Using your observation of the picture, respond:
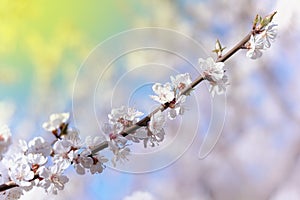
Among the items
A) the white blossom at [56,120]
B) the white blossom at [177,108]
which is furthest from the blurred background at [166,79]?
the white blossom at [56,120]

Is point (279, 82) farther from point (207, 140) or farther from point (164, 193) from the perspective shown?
point (164, 193)

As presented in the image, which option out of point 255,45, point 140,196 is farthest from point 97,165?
point 140,196

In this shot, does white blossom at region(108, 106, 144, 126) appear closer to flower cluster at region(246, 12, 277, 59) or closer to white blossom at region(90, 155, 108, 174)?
white blossom at region(90, 155, 108, 174)

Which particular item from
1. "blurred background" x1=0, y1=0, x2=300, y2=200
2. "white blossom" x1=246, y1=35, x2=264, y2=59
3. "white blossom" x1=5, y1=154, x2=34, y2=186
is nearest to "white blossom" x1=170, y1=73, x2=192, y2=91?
"white blossom" x1=246, y1=35, x2=264, y2=59

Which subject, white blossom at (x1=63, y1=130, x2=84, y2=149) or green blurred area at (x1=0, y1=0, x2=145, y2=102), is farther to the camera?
green blurred area at (x1=0, y1=0, x2=145, y2=102)

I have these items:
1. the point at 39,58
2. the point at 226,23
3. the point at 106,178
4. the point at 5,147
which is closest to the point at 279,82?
the point at 226,23

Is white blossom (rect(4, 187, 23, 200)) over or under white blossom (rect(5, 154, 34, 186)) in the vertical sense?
over

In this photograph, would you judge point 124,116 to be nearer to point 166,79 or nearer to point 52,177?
point 52,177
